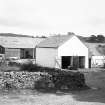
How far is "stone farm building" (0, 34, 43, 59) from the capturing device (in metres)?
46.4

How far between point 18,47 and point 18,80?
29149 millimetres

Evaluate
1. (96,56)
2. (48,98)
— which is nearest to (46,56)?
(96,56)

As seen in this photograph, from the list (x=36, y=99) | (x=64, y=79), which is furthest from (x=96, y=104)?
(x=64, y=79)

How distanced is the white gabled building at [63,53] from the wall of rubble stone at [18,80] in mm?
18478

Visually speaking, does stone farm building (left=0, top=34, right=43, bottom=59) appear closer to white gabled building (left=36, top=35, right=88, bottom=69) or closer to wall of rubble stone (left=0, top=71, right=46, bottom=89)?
white gabled building (left=36, top=35, right=88, bottom=69)

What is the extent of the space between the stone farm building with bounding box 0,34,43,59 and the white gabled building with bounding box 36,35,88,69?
7011 mm

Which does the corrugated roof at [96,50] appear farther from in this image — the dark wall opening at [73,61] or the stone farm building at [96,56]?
the dark wall opening at [73,61]

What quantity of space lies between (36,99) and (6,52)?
31878 millimetres

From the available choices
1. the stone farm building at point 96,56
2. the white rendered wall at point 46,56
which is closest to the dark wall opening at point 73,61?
the stone farm building at point 96,56

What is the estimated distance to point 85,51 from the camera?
131 ft

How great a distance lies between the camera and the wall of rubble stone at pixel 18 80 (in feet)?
60.4

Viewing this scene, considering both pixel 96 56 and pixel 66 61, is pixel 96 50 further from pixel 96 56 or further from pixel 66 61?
pixel 66 61

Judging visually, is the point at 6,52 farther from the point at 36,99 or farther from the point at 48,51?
the point at 36,99

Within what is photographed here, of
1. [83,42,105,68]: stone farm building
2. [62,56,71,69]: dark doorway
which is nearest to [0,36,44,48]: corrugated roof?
[62,56,71,69]: dark doorway
